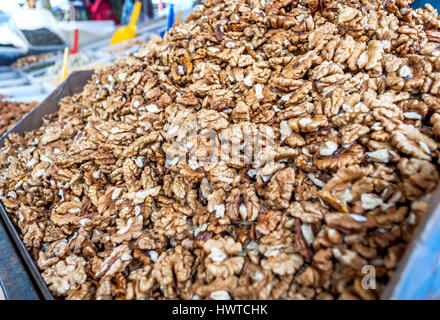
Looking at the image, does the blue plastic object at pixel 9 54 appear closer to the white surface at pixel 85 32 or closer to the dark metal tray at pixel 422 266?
the white surface at pixel 85 32

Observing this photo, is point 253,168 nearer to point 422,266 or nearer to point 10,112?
point 422,266

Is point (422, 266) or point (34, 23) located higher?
point (34, 23)

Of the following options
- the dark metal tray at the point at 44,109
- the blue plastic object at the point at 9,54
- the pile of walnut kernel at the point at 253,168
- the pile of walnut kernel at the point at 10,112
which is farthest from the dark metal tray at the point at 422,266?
the blue plastic object at the point at 9,54

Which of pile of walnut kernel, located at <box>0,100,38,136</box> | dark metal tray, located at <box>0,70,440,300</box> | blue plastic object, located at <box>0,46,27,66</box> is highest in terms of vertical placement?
dark metal tray, located at <box>0,70,440,300</box>

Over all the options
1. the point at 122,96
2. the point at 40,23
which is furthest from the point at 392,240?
the point at 40,23

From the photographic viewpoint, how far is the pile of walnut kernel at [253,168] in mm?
638

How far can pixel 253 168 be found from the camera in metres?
0.86

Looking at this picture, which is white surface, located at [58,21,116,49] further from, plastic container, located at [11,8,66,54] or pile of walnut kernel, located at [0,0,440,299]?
pile of walnut kernel, located at [0,0,440,299]

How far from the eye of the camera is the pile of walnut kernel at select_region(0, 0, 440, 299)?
0.64 meters


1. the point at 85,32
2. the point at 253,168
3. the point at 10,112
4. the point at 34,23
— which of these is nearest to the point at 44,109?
the point at 10,112

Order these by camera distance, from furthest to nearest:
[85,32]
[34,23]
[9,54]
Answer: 1. [85,32]
2. [34,23]
3. [9,54]

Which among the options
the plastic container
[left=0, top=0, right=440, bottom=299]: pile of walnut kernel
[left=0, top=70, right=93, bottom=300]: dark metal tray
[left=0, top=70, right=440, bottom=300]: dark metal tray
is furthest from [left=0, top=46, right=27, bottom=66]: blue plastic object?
[left=0, top=70, right=440, bottom=300]: dark metal tray

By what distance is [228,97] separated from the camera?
976mm
